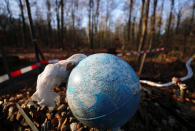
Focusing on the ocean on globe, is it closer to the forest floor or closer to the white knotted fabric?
the white knotted fabric

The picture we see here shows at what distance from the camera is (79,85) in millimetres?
1717

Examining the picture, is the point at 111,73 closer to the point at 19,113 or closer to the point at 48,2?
the point at 19,113

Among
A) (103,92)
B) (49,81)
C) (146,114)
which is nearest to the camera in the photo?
(103,92)

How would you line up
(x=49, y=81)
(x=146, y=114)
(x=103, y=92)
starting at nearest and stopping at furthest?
(x=103, y=92)
(x=49, y=81)
(x=146, y=114)

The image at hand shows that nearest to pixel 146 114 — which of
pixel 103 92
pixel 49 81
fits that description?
pixel 103 92

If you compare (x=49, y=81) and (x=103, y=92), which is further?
(x=49, y=81)

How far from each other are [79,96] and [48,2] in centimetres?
2879

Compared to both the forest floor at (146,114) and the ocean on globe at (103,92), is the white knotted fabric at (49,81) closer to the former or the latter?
the ocean on globe at (103,92)

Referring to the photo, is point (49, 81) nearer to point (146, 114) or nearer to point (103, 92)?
point (103, 92)

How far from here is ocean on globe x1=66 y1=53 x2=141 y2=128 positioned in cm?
163

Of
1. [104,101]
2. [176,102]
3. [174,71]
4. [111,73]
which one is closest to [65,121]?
[104,101]

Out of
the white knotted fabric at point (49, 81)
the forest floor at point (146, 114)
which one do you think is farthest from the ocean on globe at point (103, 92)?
the forest floor at point (146, 114)

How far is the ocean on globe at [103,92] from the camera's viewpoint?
5.33 ft

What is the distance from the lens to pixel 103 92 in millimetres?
1618
